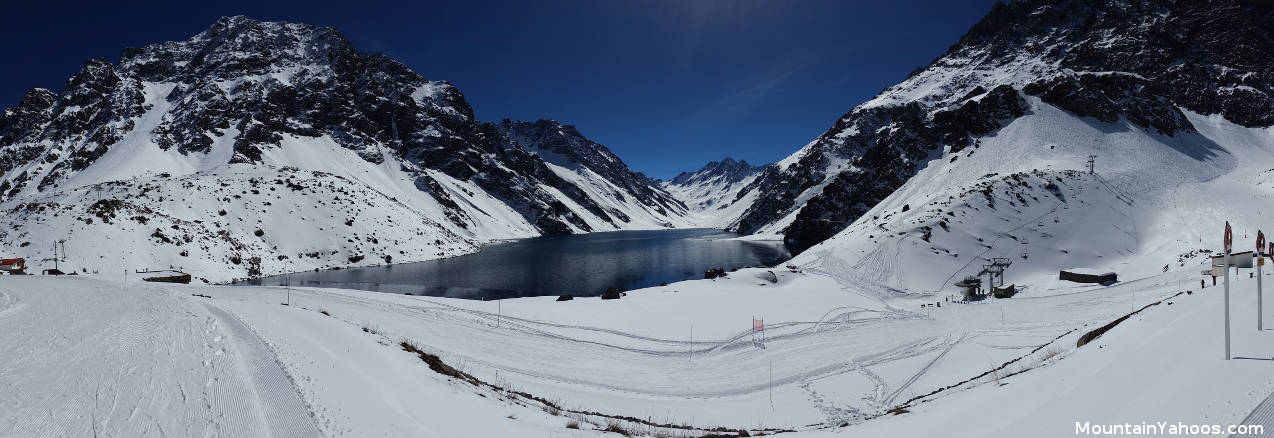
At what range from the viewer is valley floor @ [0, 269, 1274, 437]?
6.84 m

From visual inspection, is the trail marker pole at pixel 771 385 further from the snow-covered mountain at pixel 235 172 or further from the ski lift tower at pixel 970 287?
the snow-covered mountain at pixel 235 172

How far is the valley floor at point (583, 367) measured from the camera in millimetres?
6844

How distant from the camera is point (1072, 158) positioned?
2598 inches

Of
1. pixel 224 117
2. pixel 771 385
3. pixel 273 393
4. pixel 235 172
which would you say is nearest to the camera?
pixel 273 393

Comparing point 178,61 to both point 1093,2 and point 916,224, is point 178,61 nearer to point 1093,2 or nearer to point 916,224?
point 916,224

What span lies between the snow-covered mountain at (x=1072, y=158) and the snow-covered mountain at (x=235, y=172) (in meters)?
63.6

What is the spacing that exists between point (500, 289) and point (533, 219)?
137212 millimetres

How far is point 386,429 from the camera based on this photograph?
6660 mm

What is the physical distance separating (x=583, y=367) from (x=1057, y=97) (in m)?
Answer: 107

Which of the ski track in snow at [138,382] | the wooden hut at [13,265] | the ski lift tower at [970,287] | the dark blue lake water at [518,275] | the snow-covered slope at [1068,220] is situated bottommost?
the dark blue lake water at [518,275]

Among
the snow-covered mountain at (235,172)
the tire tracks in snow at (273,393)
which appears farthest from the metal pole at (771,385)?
the snow-covered mountain at (235,172)

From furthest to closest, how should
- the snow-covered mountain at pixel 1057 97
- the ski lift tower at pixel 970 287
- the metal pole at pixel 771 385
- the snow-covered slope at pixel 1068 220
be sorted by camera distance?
1. the snow-covered mountain at pixel 1057 97
2. the snow-covered slope at pixel 1068 220
3. the ski lift tower at pixel 970 287
4. the metal pole at pixel 771 385

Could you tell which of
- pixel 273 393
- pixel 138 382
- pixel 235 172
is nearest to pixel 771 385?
pixel 273 393

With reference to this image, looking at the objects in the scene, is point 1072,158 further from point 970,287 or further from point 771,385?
point 771,385
